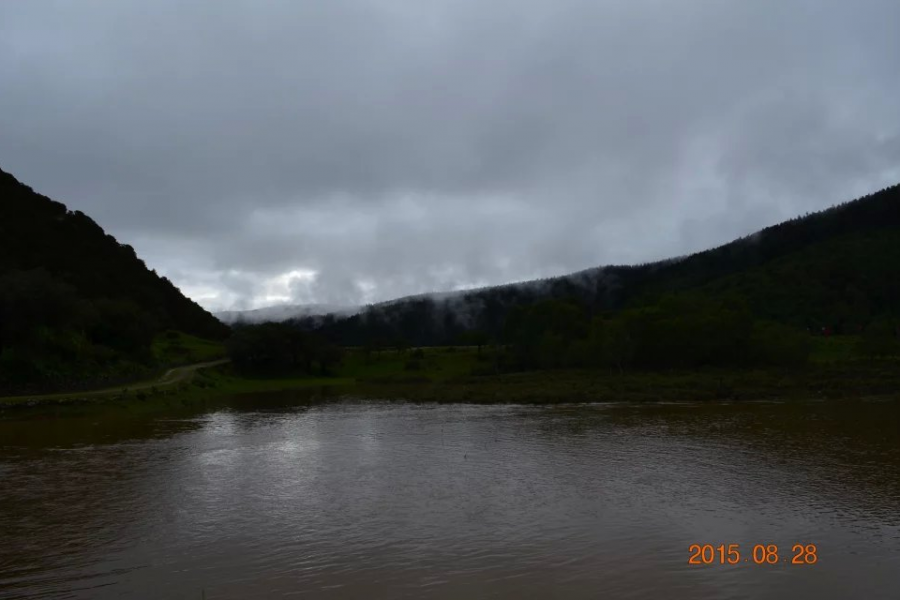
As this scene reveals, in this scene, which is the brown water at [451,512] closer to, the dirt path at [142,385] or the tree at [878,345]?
the dirt path at [142,385]

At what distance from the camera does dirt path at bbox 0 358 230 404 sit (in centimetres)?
3791

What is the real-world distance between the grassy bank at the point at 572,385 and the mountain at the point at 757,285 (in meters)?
26.7

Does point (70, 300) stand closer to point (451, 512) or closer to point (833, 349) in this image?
point (451, 512)

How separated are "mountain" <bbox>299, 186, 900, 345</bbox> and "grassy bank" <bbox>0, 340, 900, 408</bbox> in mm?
26734

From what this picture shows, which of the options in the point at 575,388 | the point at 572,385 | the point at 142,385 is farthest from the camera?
the point at 572,385

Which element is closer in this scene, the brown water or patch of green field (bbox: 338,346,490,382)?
the brown water

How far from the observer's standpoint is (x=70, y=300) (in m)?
48.9

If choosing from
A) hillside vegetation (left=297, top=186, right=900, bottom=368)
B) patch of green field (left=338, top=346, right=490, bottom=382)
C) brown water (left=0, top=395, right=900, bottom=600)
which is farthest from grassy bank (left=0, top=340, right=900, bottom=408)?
brown water (left=0, top=395, right=900, bottom=600)

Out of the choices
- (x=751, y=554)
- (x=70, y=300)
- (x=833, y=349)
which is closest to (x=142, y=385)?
(x=70, y=300)

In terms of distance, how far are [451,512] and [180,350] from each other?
2863 inches

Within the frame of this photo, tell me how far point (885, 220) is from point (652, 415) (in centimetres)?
13025

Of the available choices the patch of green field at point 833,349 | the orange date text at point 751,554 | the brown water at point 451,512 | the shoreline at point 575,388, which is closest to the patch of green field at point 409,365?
the shoreline at point 575,388

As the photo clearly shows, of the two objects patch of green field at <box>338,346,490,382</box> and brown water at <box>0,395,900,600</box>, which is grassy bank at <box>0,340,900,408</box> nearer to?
patch of green field at <box>338,346,490,382</box>

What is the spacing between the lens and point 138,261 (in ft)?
360
